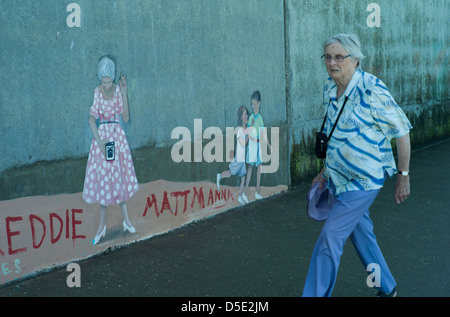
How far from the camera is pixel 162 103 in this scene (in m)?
5.00

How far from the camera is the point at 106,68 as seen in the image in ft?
14.7

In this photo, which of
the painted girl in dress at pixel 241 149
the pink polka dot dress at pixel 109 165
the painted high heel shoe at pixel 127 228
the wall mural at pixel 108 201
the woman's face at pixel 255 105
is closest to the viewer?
the wall mural at pixel 108 201

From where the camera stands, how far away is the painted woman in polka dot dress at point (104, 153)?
4445mm

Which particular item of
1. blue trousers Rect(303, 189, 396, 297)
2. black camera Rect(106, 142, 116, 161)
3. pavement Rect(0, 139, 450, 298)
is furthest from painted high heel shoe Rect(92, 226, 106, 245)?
blue trousers Rect(303, 189, 396, 297)

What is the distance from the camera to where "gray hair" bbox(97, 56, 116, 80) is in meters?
4.45

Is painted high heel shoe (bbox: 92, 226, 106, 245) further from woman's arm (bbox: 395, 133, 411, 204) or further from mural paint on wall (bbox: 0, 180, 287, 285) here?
woman's arm (bbox: 395, 133, 411, 204)

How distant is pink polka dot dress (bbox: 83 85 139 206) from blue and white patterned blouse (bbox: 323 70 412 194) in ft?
6.37

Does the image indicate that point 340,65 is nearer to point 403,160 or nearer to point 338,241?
point 403,160

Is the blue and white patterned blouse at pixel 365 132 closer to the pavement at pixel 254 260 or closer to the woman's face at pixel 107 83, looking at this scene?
the pavement at pixel 254 260

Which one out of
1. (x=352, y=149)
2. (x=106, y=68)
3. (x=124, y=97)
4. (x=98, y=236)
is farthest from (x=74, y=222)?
(x=352, y=149)

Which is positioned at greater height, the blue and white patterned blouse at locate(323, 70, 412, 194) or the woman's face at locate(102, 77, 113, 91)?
the woman's face at locate(102, 77, 113, 91)

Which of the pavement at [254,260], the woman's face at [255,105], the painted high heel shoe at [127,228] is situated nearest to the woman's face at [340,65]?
the pavement at [254,260]
